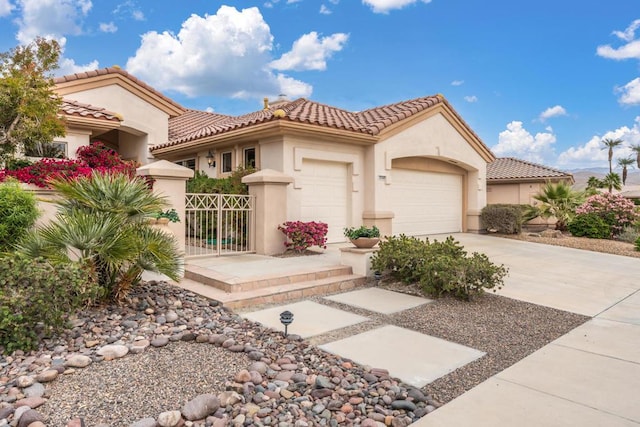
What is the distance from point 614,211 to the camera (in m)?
16.3

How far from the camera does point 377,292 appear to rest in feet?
23.5

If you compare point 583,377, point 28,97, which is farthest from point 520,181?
point 28,97

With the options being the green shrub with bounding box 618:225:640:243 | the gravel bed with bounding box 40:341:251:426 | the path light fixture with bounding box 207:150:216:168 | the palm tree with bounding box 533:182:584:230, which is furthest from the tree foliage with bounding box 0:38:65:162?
the palm tree with bounding box 533:182:584:230

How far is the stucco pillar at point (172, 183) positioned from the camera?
324 inches

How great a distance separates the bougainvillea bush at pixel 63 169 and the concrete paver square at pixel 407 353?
435cm

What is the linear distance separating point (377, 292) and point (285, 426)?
14.8 ft

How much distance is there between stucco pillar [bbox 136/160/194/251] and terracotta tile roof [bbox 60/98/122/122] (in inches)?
207

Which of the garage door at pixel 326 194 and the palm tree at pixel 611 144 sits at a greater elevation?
the palm tree at pixel 611 144

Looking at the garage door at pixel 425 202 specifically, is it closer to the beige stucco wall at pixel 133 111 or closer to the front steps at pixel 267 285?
the front steps at pixel 267 285

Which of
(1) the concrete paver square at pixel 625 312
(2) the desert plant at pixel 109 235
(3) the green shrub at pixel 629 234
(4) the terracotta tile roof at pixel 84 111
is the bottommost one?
(1) the concrete paver square at pixel 625 312

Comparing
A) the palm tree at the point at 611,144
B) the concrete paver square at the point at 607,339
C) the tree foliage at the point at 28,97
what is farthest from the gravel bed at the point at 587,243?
the palm tree at the point at 611,144

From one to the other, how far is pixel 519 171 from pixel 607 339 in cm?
1994

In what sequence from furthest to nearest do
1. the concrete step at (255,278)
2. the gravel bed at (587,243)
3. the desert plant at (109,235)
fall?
the gravel bed at (587,243)
the concrete step at (255,278)
the desert plant at (109,235)

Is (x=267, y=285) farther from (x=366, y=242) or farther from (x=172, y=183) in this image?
(x=172, y=183)
